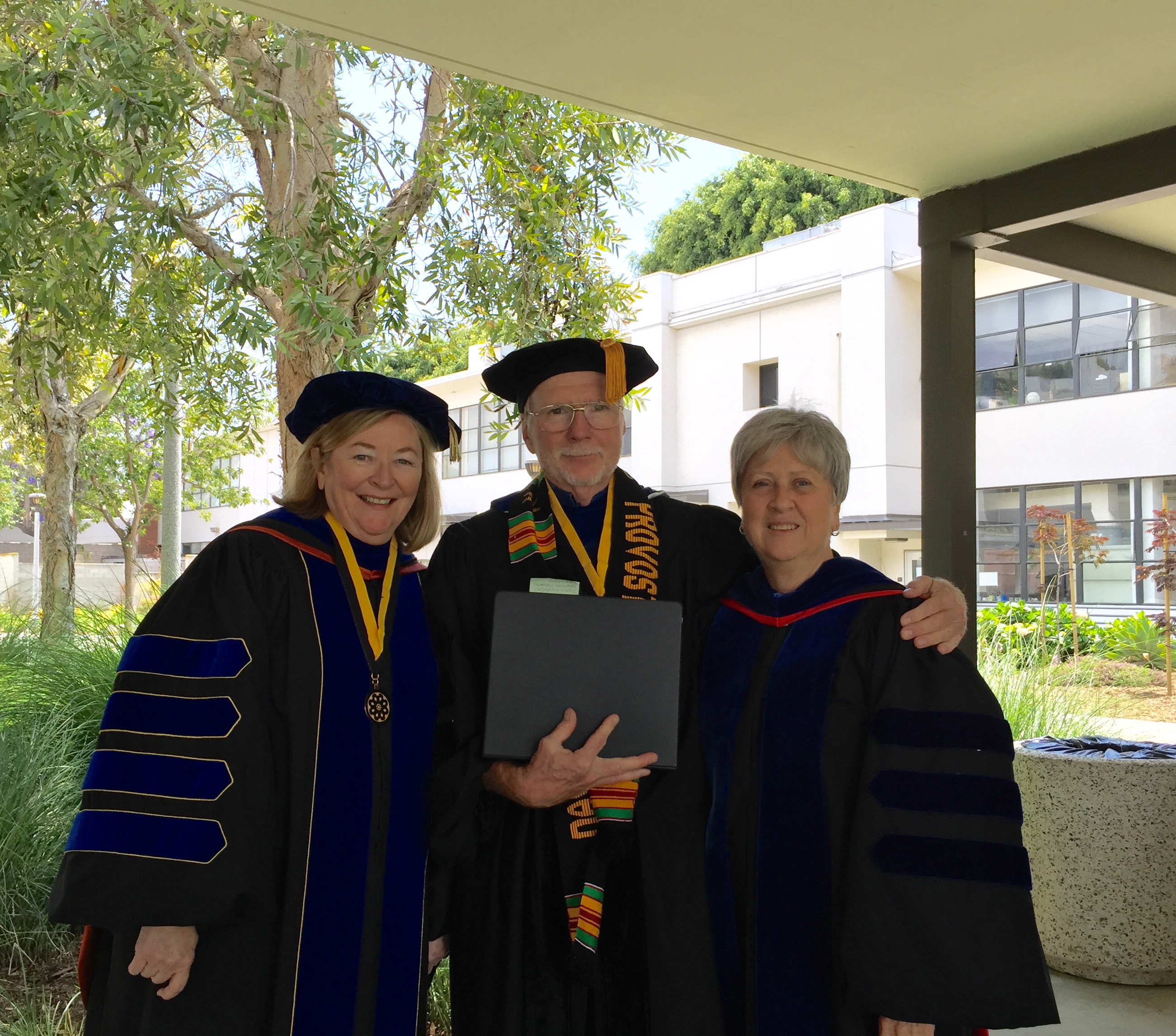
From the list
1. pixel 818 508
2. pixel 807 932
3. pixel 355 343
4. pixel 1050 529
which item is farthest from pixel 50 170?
pixel 1050 529

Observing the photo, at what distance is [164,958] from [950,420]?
10.3 ft

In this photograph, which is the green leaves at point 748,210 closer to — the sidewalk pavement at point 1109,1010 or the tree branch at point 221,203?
the tree branch at point 221,203

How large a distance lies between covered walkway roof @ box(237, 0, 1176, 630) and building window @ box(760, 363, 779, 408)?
45.5 ft

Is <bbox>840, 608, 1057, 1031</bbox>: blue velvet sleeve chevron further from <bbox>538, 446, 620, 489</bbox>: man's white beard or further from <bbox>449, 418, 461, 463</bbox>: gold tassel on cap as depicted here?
<bbox>449, 418, 461, 463</bbox>: gold tassel on cap

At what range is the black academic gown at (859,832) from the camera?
77.7 inches

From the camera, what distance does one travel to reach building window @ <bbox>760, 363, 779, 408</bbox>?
1828 centimetres

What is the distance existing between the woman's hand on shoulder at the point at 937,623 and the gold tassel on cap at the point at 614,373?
→ 2.74 ft

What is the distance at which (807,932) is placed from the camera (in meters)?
2.12

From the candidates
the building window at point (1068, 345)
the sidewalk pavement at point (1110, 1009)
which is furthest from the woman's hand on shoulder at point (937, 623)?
the building window at point (1068, 345)

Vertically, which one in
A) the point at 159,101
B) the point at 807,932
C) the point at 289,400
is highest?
the point at 159,101

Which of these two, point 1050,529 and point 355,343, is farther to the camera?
point 1050,529

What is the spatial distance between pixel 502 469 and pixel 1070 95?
64.5 feet

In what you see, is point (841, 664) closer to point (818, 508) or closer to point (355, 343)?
point (818, 508)

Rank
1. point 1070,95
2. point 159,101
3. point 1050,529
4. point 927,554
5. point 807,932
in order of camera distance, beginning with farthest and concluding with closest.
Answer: point 1050,529 < point 159,101 < point 927,554 < point 1070,95 < point 807,932
